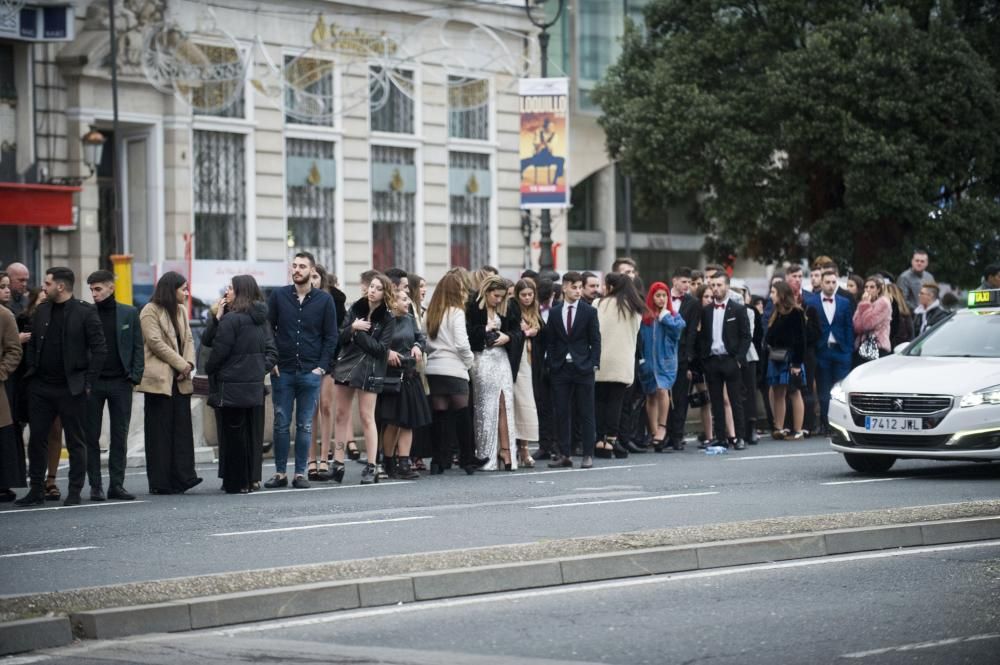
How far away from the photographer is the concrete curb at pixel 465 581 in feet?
28.4

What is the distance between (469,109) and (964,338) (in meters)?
24.7

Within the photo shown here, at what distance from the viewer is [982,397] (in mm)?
15523

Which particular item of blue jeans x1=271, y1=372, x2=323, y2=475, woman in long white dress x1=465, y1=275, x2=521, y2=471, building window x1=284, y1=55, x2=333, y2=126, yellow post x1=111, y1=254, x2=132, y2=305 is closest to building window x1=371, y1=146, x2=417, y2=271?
building window x1=284, y1=55, x2=333, y2=126

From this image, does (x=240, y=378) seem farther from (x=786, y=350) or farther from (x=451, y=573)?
(x=786, y=350)

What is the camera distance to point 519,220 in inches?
1671

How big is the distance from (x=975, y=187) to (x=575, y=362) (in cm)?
2026

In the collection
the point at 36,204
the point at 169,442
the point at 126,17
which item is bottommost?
the point at 169,442

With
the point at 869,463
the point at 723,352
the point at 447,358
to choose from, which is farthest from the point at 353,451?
the point at 869,463

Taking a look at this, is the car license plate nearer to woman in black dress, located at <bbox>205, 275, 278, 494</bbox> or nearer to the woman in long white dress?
the woman in long white dress

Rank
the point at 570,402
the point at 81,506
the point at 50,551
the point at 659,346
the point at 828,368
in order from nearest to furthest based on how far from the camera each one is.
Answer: the point at 50,551 → the point at 81,506 → the point at 570,402 → the point at 659,346 → the point at 828,368

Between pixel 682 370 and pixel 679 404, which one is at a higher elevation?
pixel 682 370

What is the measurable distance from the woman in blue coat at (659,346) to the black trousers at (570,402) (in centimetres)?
202

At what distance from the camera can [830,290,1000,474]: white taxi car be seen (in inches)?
610

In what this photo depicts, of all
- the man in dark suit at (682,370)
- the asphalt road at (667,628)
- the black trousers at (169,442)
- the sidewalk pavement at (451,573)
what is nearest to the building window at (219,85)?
the man in dark suit at (682,370)
